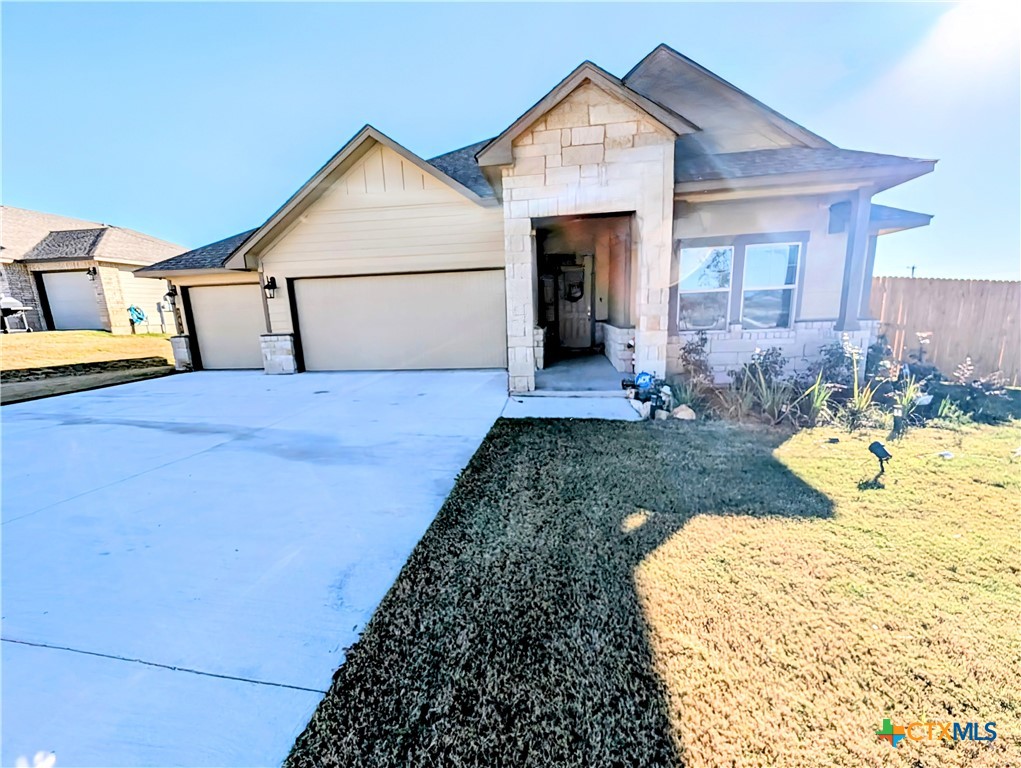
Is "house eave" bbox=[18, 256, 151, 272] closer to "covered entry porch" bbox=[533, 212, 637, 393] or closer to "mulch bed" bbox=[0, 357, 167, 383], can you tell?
"mulch bed" bbox=[0, 357, 167, 383]

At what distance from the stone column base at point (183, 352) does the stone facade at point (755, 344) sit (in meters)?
13.0

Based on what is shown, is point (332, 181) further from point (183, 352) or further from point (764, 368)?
point (764, 368)

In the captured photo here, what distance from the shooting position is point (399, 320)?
10461 millimetres

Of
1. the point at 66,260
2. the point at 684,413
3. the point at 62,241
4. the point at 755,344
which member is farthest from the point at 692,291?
the point at 62,241

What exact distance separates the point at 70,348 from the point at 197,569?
718 inches

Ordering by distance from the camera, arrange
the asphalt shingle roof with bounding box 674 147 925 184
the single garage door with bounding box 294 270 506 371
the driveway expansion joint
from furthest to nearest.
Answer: the single garage door with bounding box 294 270 506 371 → the asphalt shingle roof with bounding box 674 147 925 184 → the driveway expansion joint

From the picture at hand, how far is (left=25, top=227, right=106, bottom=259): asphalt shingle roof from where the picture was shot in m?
17.8

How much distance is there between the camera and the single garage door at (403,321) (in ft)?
33.0

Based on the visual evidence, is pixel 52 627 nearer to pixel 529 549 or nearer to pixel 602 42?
pixel 529 549

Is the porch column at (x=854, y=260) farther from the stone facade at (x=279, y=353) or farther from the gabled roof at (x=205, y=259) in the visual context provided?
the gabled roof at (x=205, y=259)

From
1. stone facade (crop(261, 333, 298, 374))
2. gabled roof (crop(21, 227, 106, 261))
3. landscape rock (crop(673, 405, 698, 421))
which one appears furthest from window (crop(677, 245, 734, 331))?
gabled roof (crop(21, 227, 106, 261))

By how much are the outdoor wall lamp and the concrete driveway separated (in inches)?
209

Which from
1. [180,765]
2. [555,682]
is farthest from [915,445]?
[180,765]

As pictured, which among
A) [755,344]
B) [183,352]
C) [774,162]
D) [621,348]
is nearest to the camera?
[774,162]
